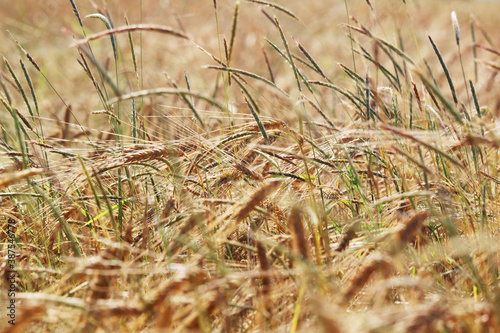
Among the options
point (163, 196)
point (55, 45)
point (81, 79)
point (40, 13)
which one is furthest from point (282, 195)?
point (40, 13)

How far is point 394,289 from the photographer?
1.06m

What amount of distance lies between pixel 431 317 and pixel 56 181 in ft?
3.49

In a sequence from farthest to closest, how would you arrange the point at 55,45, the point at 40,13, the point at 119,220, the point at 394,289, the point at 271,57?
the point at 40,13, the point at 55,45, the point at 271,57, the point at 119,220, the point at 394,289

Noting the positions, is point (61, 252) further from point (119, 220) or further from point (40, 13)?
point (40, 13)

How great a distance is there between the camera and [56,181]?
1287 mm

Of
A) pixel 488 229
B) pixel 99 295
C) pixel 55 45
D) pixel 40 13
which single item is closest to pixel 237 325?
pixel 99 295

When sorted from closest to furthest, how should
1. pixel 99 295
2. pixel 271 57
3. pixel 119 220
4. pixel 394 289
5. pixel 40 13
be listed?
pixel 99 295
pixel 394 289
pixel 119 220
pixel 271 57
pixel 40 13

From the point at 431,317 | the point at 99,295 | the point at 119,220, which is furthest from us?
the point at 119,220

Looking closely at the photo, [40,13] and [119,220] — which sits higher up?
[40,13]

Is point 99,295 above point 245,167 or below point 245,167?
below

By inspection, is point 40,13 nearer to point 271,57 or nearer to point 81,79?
point 81,79

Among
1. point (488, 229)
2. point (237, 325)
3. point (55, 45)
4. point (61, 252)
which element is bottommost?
point (237, 325)

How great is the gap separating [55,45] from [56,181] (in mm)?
4748

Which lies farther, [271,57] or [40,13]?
[40,13]
